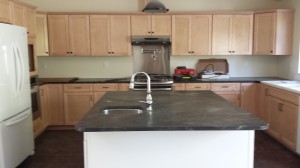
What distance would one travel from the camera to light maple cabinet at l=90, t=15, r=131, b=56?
4672mm

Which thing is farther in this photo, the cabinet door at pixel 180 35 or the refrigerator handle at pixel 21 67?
the cabinet door at pixel 180 35

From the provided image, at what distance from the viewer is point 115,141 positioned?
2.00 metres

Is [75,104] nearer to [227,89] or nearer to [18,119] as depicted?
[18,119]

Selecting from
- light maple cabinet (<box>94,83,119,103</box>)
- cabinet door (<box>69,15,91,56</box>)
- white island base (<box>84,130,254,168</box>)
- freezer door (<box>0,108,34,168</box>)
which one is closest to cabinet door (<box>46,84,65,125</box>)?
light maple cabinet (<box>94,83,119,103</box>)

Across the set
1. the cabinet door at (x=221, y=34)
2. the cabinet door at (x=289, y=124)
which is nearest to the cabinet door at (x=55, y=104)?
the cabinet door at (x=221, y=34)

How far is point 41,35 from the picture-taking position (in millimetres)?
4543

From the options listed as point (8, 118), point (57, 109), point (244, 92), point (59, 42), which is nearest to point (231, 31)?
point (244, 92)

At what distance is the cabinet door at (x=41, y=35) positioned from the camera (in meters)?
4.49

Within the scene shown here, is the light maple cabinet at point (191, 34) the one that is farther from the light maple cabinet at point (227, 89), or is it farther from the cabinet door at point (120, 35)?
the cabinet door at point (120, 35)

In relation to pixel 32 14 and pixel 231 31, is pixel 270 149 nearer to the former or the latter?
pixel 231 31

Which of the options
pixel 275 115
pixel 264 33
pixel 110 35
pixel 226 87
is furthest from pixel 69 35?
pixel 275 115

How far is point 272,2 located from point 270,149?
284 cm

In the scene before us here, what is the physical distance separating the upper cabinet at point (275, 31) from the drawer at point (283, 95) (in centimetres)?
83

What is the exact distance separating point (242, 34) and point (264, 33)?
0.37 meters
